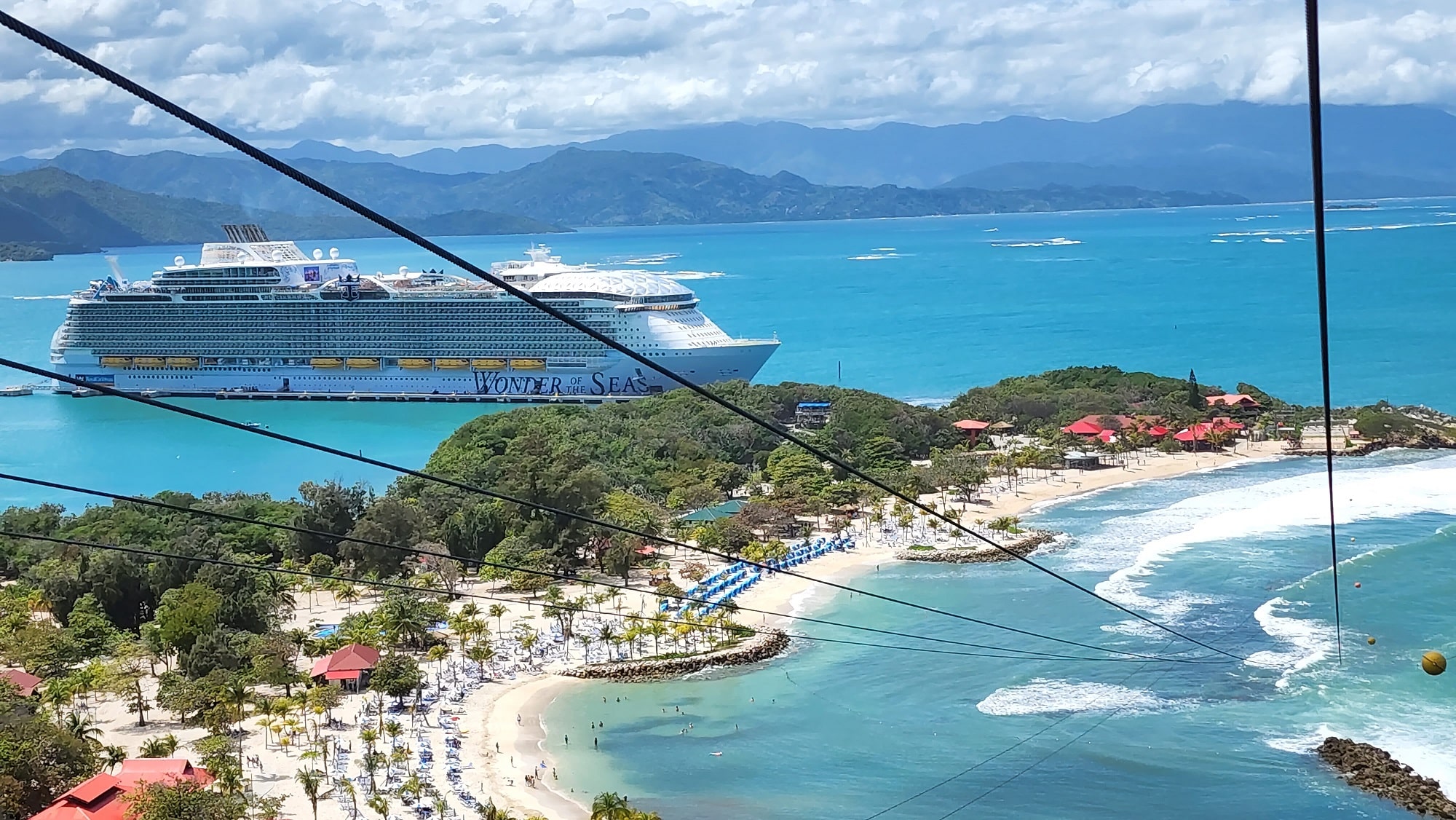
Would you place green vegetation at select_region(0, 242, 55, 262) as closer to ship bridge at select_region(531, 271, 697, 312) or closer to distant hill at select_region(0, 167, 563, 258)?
distant hill at select_region(0, 167, 563, 258)

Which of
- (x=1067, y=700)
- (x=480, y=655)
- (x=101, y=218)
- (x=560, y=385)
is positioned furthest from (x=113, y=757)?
(x=101, y=218)

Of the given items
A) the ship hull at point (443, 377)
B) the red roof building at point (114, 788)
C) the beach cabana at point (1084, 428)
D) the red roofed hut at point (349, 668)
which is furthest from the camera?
the ship hull at point (443, 377)

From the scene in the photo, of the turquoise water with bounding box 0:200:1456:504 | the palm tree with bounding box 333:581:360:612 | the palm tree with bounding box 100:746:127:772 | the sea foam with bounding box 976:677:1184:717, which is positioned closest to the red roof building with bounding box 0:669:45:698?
the palm tree with bounding box 100:746:127:772

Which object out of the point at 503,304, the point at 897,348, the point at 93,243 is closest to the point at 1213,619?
the point at 503,304

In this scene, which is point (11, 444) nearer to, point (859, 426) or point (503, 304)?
point (503, 304)

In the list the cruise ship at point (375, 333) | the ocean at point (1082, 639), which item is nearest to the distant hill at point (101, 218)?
the cruise ship at point (375, 333)

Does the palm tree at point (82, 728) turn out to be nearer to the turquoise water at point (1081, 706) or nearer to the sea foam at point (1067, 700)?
the turquoise water at point (1081, 706)

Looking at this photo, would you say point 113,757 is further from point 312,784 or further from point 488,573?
point 488,573
